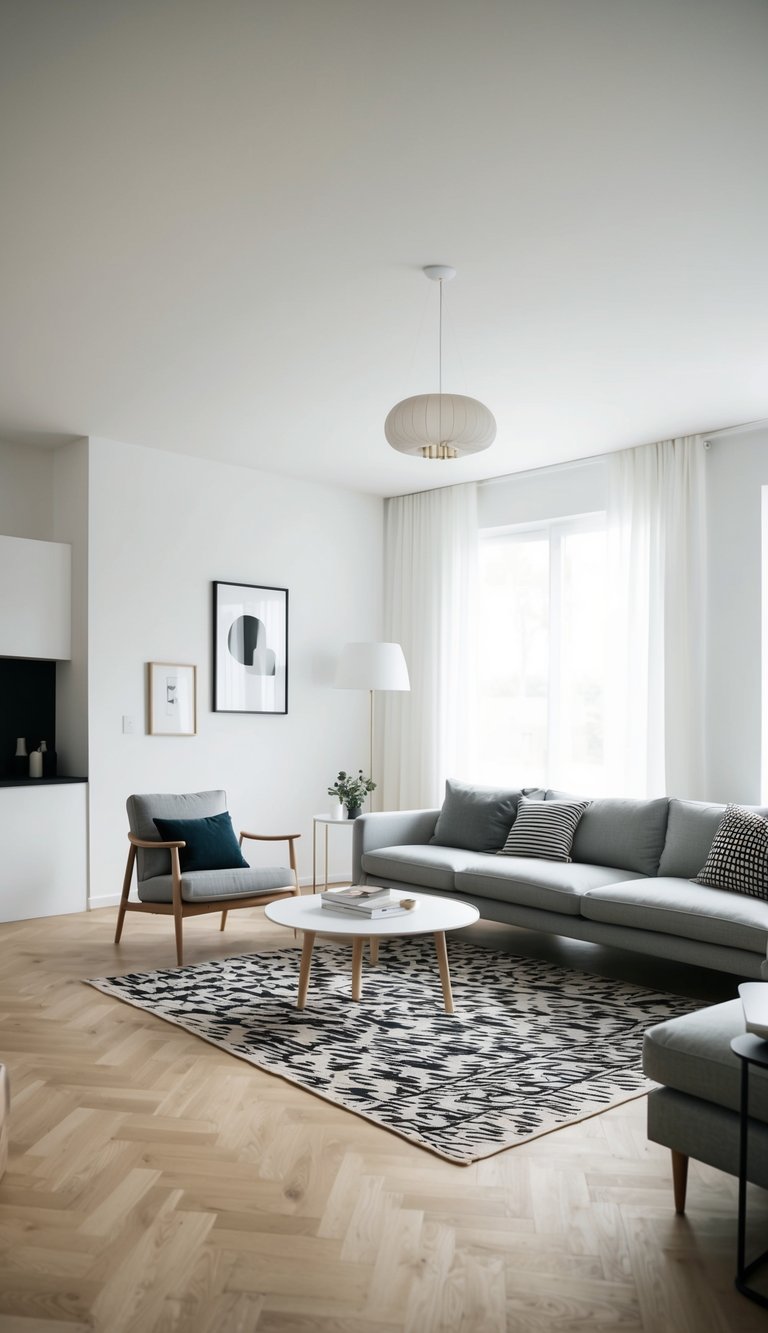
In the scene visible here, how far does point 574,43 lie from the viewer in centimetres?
249

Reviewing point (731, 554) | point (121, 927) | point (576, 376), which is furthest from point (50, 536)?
point (731, 554)

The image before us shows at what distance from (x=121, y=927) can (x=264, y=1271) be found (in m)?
3.23

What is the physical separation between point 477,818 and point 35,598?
2962 mm

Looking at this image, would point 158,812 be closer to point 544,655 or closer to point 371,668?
point 371,668

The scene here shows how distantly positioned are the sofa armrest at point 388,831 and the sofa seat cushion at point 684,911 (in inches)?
63.8

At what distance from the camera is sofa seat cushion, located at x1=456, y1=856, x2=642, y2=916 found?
15.6 feet

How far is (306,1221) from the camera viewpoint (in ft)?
7.95

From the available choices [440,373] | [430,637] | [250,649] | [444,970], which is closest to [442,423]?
[440,373]

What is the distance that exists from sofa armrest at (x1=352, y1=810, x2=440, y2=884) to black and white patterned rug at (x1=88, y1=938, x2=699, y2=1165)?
82cm

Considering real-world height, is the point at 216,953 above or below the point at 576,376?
below

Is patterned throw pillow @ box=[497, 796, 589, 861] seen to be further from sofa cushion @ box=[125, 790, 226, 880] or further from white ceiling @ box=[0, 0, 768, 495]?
white ceiling @ box=[0, 0, 768, 495]

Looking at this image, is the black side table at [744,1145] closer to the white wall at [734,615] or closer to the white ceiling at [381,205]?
the white ceiling at [381,205]

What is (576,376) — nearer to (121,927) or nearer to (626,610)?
(626,610)

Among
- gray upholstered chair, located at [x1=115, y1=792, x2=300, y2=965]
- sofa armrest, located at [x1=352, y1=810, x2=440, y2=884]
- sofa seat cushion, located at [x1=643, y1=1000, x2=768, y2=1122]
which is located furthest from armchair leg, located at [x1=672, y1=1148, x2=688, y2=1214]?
sofa armrest, located at [x1=352, y1=810, x2=440, y2=884]
